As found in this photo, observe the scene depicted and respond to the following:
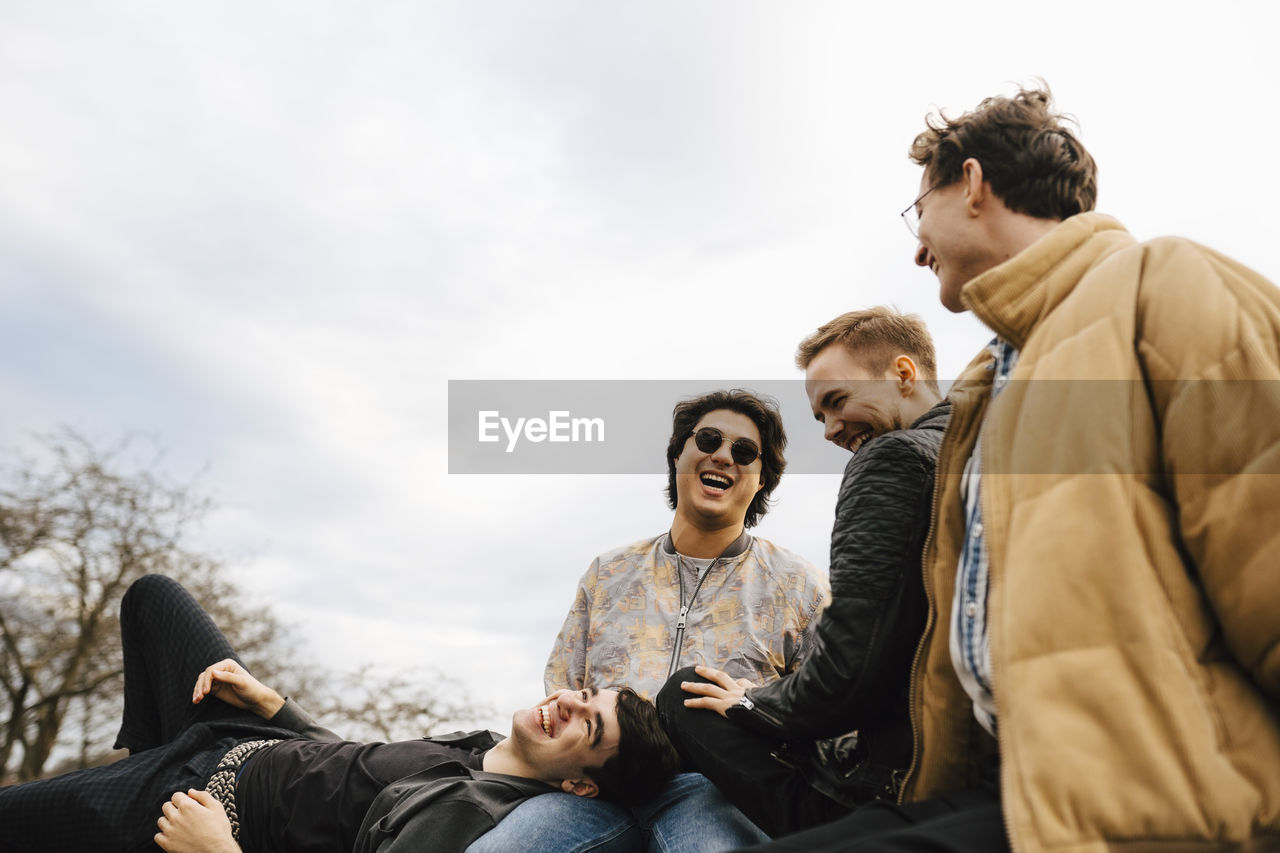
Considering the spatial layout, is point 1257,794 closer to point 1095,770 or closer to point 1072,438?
point 1095,770

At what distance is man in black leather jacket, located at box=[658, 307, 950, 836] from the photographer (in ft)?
6.93

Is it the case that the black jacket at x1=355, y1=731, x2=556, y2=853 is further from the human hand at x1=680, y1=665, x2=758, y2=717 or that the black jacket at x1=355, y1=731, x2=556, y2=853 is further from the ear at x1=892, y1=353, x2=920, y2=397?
the ear at x1=892, y1=353, x2=920, y2=397

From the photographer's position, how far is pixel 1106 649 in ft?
4.76

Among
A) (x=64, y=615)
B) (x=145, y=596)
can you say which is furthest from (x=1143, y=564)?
(x=64, y=615)

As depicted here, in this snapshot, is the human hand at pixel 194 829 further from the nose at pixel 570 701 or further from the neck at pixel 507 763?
the nose at pixel 570 701

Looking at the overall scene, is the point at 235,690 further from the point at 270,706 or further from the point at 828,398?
the point at 828,398

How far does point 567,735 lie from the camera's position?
329 centimetres

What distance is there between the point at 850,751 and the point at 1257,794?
3.38ft

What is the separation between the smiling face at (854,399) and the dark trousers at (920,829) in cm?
128

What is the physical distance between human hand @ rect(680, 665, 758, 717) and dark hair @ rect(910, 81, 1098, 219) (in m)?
1.46

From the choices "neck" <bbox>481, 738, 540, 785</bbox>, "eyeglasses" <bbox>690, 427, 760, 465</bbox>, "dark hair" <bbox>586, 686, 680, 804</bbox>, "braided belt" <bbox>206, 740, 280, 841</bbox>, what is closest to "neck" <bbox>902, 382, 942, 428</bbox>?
"eyeglasses" <bbox>690, 427, 760, 465</bbox>

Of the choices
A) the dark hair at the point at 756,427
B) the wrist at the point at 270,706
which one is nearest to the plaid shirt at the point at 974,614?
the dark hair at the point at 756,427

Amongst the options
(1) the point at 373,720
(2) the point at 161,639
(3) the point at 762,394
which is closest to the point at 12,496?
(1) the point at 373,720

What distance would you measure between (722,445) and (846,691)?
193cm
